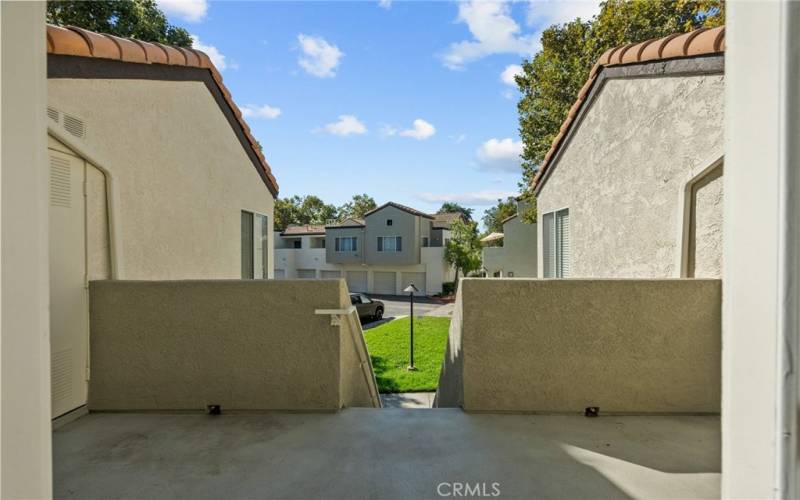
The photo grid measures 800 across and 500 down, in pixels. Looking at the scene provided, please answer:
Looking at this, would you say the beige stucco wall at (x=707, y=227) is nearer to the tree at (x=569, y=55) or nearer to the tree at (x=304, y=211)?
the tree at (x=569, y=55)

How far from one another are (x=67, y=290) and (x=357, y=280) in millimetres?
29821

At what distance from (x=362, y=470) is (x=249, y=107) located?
8306 millimetres

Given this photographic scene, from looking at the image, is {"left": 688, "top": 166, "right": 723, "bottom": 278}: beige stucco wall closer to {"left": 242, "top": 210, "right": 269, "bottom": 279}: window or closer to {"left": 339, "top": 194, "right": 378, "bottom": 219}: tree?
{"left": 242, "top": 210, "right": 269, "bottom": 279}: window

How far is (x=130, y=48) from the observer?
487cm

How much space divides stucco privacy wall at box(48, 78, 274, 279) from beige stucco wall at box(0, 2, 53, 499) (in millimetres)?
3907

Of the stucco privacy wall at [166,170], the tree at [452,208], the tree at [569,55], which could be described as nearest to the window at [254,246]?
the stucco privacy wall at [166,170]

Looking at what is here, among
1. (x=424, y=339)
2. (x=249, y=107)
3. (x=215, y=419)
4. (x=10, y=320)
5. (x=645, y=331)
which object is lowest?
(x=424, y=339)

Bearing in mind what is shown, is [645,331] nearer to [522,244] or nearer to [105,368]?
[105,368]

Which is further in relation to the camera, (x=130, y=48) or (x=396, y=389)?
(x=396, y=389)

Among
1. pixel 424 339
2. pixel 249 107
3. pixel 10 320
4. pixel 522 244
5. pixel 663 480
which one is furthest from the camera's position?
pixel 522 244

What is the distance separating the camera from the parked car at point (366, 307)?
61.5 ft

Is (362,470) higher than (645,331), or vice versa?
(645,331)

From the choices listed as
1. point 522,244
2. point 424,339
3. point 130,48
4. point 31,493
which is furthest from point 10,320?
point 522,244

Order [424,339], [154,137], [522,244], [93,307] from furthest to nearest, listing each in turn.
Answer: [522,244]
[424,339]
[154,137]
[93,307]
